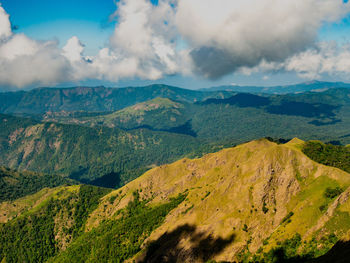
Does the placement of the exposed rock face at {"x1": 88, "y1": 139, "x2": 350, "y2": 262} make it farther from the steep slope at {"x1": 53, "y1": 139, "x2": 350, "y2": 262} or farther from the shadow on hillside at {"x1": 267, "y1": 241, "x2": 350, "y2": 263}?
the shadow on hillside at {"x1": 267, "y1": 241, "x2": 350, "y2": 263}

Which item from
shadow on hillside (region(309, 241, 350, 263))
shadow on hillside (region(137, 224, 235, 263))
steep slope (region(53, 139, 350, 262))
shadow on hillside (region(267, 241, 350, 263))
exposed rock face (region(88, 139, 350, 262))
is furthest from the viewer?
shadow on hillside (region(137, 224, 235, 263))

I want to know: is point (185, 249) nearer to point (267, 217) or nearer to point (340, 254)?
point (267, 217)

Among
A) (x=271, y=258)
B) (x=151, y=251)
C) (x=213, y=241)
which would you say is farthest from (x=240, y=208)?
(x=151, y=251)

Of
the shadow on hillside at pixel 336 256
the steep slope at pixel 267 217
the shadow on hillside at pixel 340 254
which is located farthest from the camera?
the steep slope at pixel 267 217

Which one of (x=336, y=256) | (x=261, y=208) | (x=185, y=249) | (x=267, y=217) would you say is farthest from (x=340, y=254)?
(x=185, y=249)

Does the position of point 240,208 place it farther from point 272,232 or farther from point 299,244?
point 299,244

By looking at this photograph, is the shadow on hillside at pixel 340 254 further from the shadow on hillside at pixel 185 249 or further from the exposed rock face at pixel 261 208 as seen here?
the shadow on hillside at pixel 185 249

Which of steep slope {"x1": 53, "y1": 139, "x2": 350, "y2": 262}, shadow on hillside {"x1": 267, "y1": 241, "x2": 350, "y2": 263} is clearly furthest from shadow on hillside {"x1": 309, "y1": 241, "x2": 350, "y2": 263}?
steep slope {"x1": 53, "y1": 139, "x2": 350, "y2": 262}

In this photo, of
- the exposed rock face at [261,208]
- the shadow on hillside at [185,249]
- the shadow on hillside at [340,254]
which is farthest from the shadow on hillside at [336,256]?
the shadow on hillside at [185,249]
